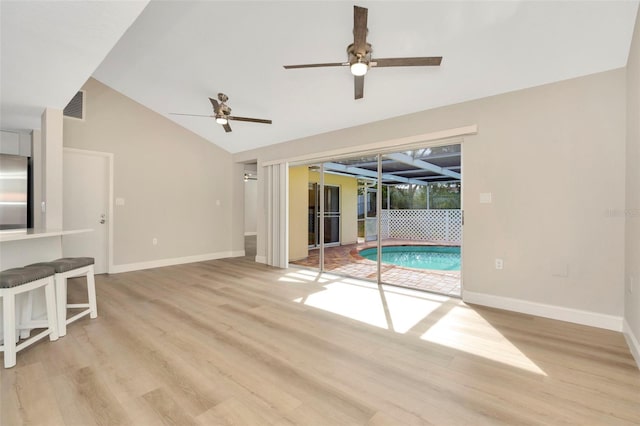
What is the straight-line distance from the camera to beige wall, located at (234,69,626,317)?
2711 millimetres

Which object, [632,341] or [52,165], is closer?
[632,341]

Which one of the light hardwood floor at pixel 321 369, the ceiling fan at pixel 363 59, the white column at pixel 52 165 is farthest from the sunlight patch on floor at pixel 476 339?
the white column at pixel 52 165

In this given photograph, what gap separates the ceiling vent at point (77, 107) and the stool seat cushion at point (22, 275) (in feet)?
11.4

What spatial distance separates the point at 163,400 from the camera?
5.49ft

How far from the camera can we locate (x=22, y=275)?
2.12 m

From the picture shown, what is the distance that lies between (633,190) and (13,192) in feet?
23.7

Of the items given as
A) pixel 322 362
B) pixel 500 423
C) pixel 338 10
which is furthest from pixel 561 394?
pixel 338 10

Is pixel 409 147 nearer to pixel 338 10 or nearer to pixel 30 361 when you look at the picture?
pixel 338 10

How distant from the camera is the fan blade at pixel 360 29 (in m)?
1.88

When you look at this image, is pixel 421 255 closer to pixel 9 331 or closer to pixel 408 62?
pixel 408 62

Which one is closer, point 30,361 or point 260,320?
point 30,361

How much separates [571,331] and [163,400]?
3436 millimetres

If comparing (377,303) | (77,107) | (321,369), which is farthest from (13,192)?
(377,303)

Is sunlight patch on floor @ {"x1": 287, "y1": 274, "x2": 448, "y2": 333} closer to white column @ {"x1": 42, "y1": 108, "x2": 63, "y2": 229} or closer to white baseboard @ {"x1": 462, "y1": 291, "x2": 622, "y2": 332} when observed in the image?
white baseboard @ {"x1": 462, "y1": 291, "x2": 622, "y2": 332}
